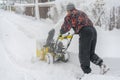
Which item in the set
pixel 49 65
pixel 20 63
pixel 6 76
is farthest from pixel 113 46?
pixel 6 76

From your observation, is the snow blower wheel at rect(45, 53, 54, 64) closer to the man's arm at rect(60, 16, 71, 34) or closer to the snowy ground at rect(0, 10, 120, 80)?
the snowy ground at rect(0, 10, 120, 80)

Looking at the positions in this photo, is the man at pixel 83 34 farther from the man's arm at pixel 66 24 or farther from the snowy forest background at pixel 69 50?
the snowy forest background at pixel 69 50

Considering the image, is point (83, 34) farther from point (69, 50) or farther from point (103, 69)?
point (69, 50)

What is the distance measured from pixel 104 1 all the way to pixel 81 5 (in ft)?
4.82

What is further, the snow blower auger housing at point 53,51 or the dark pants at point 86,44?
the snow blower auger housing at point 53,51

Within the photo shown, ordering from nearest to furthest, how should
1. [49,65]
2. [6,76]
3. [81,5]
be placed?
[6,76], [49,65], [81,5]

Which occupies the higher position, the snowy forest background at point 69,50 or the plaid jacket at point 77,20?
the plaid jacket at point 77,20

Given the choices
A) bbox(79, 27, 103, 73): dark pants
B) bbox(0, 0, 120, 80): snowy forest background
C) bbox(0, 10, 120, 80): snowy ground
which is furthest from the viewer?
bbox(0, 0, 120, 80): snowy forest background

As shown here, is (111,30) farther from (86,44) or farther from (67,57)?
(86,44)

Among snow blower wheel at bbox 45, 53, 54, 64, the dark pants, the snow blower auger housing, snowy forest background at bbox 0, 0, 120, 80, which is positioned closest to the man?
the dark pants

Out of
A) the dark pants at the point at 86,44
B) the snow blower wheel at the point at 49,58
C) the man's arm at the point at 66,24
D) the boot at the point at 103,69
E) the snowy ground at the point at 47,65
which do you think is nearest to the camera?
the dark pants at the point at 86,44

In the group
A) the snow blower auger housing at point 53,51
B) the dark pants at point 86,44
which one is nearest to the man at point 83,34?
the dark pants at point 86,44

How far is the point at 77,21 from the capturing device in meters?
7.02

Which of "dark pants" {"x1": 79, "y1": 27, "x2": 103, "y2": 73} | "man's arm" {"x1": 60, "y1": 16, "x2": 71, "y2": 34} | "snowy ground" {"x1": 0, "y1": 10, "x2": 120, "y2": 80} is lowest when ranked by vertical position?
"snowy ground" {"x1": 0, "y1": 10, "x2": 120, "y2": 80}
